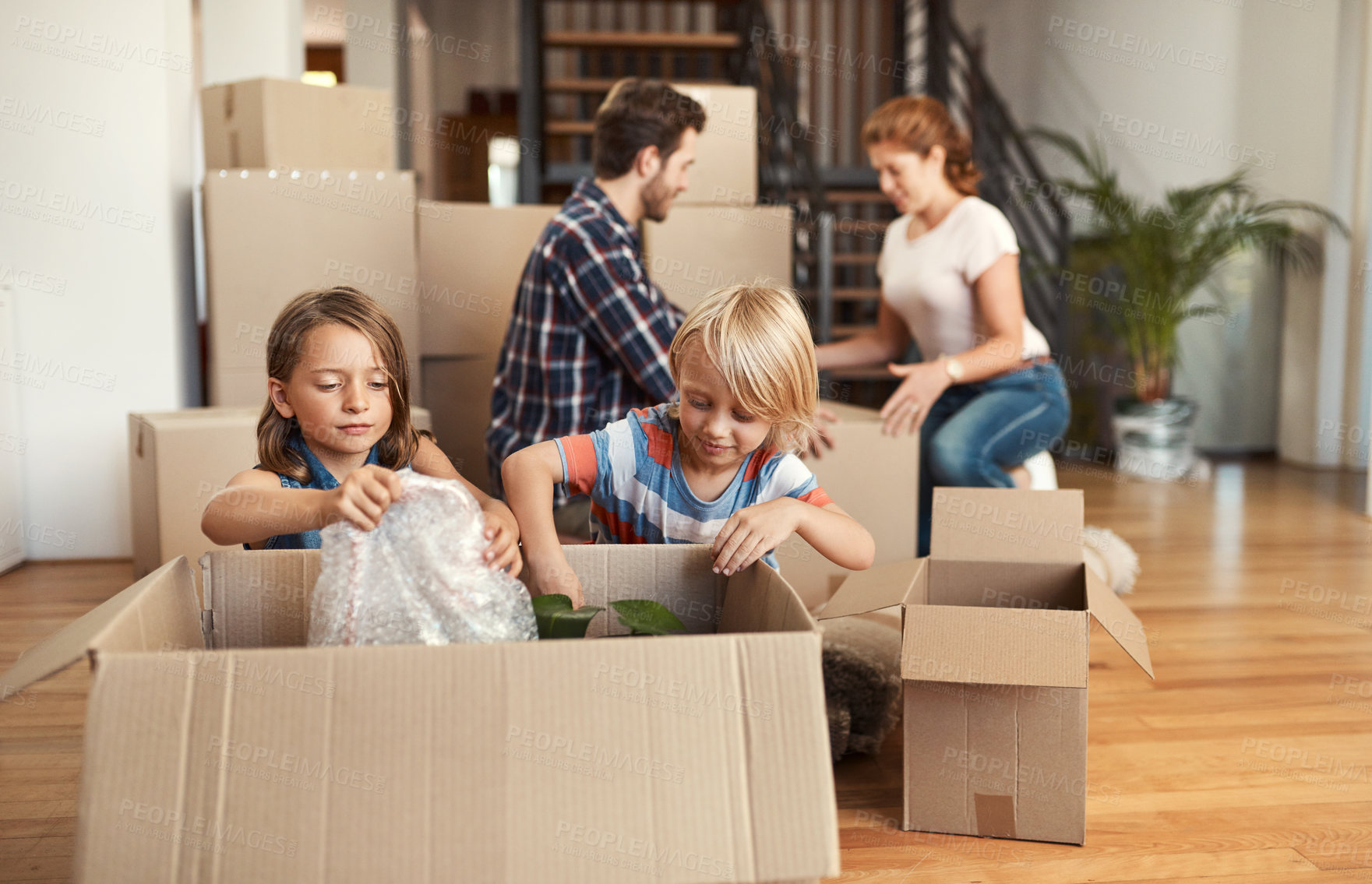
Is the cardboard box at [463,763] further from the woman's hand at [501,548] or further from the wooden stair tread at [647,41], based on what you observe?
the wooden stair tread at [647,41]

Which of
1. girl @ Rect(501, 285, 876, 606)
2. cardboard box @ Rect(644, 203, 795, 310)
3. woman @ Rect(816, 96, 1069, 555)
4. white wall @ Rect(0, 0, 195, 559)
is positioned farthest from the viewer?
cardboard box @ Rect(644, 203, 795, 310)

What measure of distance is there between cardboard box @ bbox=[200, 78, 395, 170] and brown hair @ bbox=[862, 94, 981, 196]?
3.93 ft

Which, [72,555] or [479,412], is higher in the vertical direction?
[479,412]

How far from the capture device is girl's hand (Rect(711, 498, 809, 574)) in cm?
88

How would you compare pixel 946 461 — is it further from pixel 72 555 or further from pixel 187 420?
pixel 72 555

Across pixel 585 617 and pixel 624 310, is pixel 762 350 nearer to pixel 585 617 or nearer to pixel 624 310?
pixel 585 617

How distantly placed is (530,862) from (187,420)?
1.58m

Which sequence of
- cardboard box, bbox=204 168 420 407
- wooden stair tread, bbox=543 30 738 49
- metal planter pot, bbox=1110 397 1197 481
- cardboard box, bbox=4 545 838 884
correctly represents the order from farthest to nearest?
wooden stair tread, bbox=543 30 738 49
metal planter pot, bbox=1110 397 1197 481
cardboard box, bbox=204 168 420 407
cardboard box, bbox=4 545 838 884

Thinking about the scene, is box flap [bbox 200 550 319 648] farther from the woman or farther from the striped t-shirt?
the woman

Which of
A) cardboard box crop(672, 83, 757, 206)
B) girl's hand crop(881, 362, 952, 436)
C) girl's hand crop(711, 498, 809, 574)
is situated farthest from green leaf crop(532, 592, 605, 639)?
cardboard box crop(672, 83, 757, 206)

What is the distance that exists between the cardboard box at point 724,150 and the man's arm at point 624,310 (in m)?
0.82

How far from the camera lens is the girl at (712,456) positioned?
1105 millimetres

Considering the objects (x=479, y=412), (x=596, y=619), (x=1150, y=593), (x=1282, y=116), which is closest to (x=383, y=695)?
(x=596, y=619)

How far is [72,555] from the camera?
2623mm
